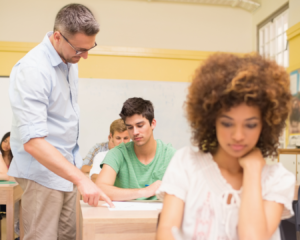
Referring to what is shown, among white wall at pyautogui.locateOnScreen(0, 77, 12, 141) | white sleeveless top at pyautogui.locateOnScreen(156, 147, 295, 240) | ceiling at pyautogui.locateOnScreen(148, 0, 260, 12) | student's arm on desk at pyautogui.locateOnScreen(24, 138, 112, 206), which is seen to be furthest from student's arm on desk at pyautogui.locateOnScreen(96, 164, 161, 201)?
ceiling at pyautogui.locateOnScreen(148, 0, 260, 12)

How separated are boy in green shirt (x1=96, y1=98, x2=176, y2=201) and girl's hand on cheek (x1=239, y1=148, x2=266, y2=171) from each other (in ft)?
2.78

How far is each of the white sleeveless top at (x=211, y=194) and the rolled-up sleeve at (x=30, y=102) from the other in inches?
25.1

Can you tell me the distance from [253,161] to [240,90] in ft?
0.69

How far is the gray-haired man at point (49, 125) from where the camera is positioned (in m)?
1.31

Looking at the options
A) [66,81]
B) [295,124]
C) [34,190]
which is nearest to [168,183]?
[34,190]

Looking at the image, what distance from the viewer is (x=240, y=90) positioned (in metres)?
0.81

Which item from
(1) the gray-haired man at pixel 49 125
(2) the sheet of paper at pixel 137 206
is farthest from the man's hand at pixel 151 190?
(1) the gray-haired man at pixel 49 125

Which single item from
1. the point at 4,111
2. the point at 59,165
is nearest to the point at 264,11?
the point at 4,111

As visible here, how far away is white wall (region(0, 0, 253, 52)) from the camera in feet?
15.5

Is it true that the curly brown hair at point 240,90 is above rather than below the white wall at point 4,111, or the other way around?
below

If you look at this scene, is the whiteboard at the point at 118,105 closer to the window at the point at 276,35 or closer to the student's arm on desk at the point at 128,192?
the window at the point at 276,35

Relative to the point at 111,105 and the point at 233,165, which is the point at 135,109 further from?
the point at 111,105

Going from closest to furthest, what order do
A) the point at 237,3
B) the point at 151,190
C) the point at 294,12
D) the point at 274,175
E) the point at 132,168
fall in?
the point at 274,175, the point at 151,190, the point at 132,168, the point at 294,12, the point at 237,3

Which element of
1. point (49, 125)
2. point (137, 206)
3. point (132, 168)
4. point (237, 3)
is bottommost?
point (137, 206)
